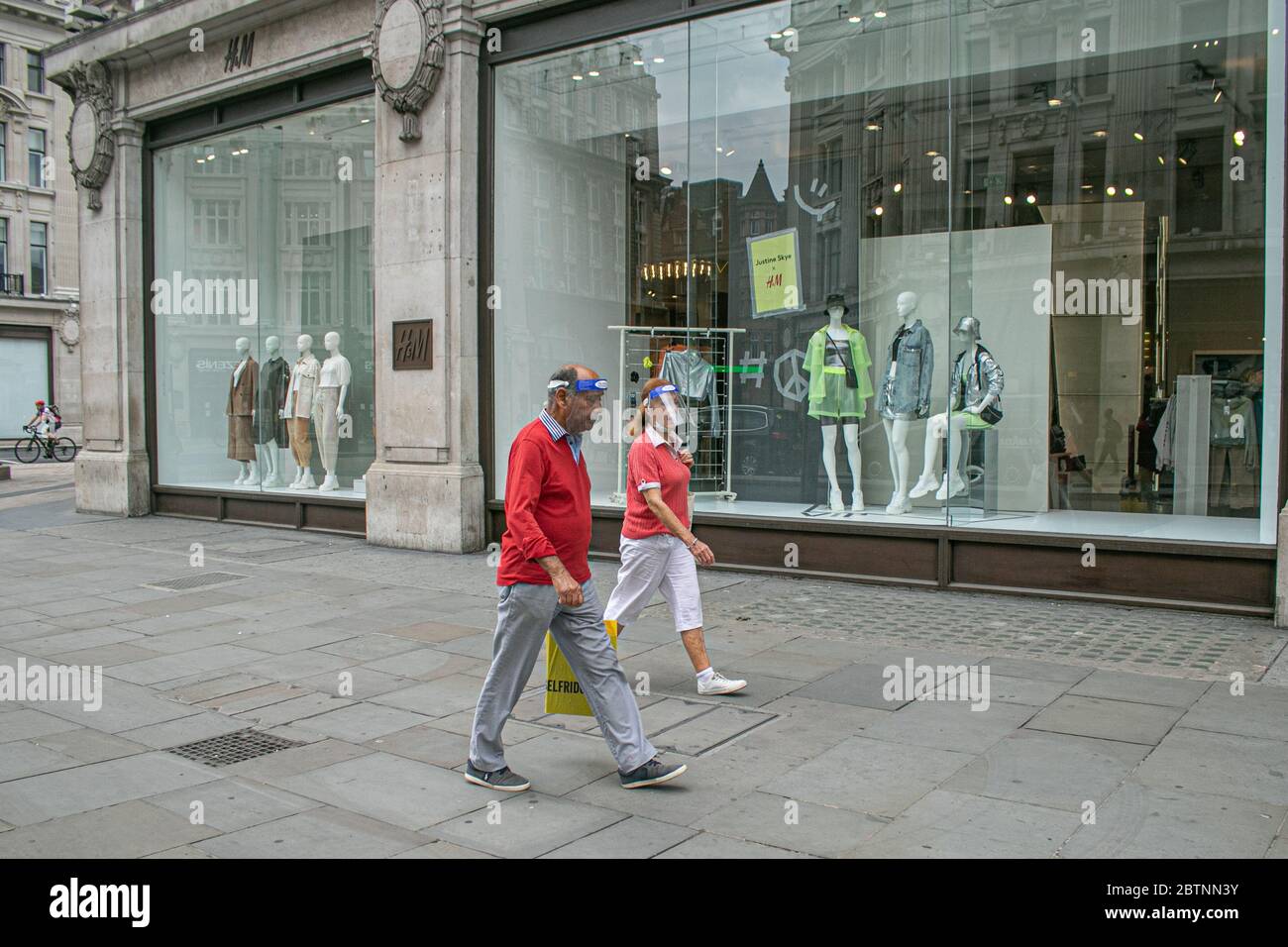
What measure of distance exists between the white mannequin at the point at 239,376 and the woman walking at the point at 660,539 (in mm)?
11027

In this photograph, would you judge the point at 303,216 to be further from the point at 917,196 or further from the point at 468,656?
the point at 468,656

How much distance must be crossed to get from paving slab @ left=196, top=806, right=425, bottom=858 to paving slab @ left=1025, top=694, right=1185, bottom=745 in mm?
3379

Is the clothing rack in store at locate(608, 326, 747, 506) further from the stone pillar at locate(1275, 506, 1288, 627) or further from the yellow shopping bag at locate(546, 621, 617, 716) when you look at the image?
A: the yellow shopping bag at locate(546, 621, 617, 716)

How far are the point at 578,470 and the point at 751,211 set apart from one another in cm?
772

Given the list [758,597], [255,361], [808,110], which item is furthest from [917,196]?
[255,361]

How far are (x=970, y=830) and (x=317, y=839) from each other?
261 centimetres

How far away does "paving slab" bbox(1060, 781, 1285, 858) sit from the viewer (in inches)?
165

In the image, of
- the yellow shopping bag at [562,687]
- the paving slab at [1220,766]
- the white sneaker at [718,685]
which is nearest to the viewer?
the paving slab at [1220,766]

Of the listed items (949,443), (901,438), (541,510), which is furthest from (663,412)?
(901,438)

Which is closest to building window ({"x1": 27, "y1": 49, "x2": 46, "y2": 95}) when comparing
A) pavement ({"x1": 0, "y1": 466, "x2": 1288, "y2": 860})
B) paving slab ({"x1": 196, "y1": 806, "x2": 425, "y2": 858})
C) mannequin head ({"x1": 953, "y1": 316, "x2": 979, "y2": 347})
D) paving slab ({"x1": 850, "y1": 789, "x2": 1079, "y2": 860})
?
pavement ({"x1": 0, "y1": 466, "x2": 1288, "y2": 860})

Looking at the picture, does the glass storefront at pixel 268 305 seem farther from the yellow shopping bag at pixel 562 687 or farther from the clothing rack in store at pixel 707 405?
the yellow shopping bag at pixel 562 687

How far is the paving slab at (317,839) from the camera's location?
4277mm

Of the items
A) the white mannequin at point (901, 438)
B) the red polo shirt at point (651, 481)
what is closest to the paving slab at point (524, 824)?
the red polo shirt at point (651, 481)

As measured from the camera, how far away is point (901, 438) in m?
11.4
